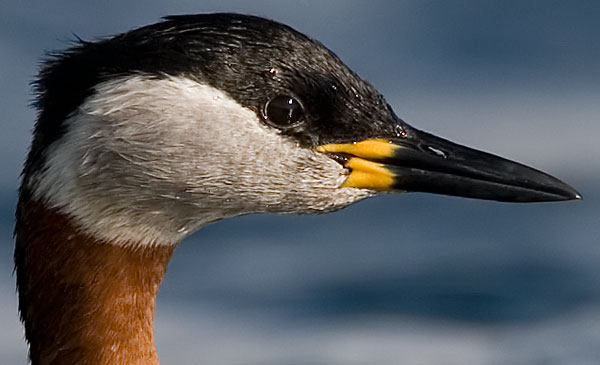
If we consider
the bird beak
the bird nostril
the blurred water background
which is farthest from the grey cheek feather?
the blurred water background

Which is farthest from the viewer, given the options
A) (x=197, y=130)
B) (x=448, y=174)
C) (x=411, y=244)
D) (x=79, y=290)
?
(x=411, y=244)

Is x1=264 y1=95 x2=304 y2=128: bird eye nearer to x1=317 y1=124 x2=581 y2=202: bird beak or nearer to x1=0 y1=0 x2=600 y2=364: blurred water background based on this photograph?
x1=317 y1=124 x2=581 y2=202: bird beak

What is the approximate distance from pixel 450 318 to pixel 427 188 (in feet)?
10.9

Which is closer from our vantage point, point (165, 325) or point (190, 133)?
point (190, 133)

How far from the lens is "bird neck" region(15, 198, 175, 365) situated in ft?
18.1

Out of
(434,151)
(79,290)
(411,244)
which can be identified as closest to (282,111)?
(434,151)

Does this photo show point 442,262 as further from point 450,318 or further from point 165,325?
point 165,325

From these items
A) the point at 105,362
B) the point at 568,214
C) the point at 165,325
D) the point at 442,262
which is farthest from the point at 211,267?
the point at 105,362

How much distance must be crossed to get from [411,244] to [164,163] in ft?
13.0

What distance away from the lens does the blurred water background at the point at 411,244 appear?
347 inches

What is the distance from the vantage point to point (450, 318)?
8945 millimetres

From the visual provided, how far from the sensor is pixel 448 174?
18.8ft

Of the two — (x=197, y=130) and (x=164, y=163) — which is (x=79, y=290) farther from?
(x=197, y=130)

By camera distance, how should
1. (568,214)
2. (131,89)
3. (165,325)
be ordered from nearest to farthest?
(131,89) < (165,325) < (568,214)
